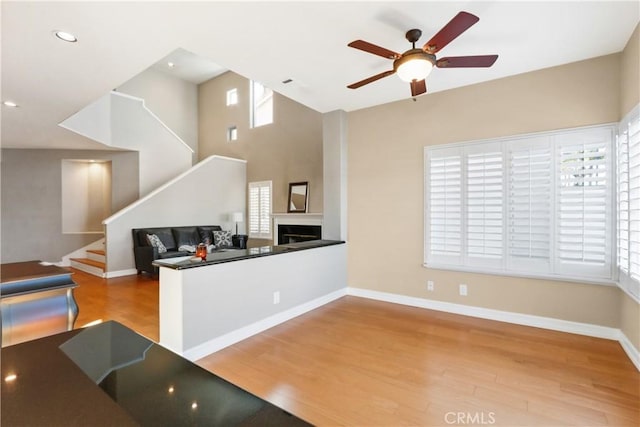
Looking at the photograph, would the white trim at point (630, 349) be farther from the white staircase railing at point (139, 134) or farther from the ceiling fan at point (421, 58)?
the white staircase railing at point (139, 134)

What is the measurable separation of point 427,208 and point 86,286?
19.3ft

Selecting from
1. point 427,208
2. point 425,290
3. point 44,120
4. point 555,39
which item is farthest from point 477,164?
point 44,120

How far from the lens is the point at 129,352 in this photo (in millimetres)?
919

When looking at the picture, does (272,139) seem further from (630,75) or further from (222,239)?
(630,75)

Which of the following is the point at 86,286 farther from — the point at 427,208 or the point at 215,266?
the point at 427,208

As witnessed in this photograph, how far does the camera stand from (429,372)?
259cm

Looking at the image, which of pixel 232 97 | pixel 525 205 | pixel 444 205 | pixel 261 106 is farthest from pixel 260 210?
pixel 525 205

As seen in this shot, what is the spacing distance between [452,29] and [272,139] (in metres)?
6.13

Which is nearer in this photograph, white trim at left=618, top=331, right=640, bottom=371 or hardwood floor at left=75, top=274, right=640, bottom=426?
hardwood floor at left=75, top=274, right=640, bottom=426

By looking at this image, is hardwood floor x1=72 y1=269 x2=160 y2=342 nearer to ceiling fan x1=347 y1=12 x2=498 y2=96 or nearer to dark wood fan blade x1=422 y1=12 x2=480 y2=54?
ceiling fan x1=347 y1=12 x2=498 y2=96

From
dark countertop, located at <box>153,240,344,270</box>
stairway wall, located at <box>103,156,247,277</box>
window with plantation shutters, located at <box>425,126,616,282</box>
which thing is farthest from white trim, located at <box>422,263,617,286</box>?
stairway wall, located at <box>103,156,247,277</box>

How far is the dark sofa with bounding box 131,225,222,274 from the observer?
602cm

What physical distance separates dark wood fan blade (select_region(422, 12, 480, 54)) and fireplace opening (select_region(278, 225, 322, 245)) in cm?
460

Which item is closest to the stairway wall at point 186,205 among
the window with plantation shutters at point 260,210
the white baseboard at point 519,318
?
the window with plantation shutters at point 260,210
